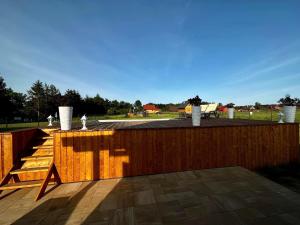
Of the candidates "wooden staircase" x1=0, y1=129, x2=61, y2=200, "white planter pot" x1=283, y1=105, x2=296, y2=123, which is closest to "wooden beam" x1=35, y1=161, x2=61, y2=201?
"wooden staircase" x1=0, y1=129, x2=61, y2=200

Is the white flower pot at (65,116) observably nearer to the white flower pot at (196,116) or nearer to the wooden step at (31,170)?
the wooden step at (31,170)

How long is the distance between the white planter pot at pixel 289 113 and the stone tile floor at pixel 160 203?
346cm

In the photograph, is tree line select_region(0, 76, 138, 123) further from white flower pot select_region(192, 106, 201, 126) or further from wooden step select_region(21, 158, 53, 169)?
white flower pot select_region(192, 106, 201, 126)

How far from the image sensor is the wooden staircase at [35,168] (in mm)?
4363

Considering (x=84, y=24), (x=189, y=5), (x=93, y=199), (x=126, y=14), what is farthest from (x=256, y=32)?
(x=93, y=199)

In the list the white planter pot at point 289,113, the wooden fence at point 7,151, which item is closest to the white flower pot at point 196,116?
the white planter pot at point 289,113

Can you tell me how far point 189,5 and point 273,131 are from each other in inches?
317

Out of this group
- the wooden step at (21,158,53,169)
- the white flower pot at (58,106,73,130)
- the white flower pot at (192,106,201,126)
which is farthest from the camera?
the white flower pot at (192,106,201,126)

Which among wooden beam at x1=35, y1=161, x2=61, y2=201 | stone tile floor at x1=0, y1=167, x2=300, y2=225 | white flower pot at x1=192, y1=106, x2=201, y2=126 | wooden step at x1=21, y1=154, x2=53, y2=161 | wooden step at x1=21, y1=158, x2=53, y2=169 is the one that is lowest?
stone tile floor at x1=0, y1=167, x2=300, y2=225

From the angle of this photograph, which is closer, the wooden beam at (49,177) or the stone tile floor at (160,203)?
the stone tile floor at (160,203)

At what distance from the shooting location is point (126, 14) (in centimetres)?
1019

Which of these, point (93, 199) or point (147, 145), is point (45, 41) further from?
point (93, 199)

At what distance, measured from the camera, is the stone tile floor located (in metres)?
3.08

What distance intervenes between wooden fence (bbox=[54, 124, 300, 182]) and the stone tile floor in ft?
1.42
